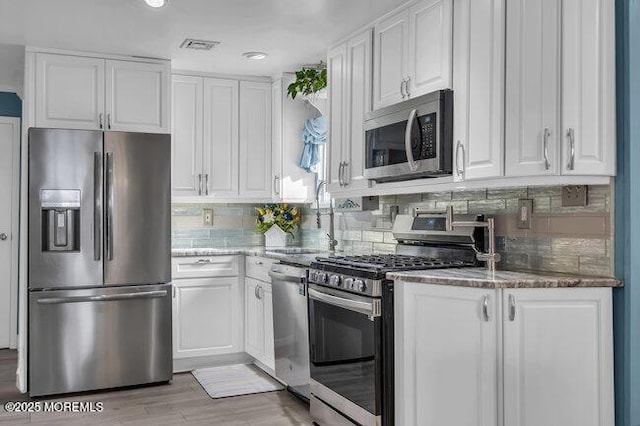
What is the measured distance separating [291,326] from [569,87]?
218cm

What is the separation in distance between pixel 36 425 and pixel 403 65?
288cm

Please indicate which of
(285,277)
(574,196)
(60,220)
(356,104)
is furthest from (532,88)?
(60,220)

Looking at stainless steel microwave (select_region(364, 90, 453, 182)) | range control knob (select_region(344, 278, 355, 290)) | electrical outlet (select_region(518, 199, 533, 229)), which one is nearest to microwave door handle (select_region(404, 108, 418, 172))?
stainless steel microwave (select_region(364, 90, 453, 182))

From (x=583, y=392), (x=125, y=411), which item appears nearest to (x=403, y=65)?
(x=583, y=392)

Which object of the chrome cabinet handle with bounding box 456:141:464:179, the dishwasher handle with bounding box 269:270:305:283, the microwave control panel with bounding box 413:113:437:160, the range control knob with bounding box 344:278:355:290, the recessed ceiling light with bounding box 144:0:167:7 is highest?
the recessed ceiling light with bounding box 144:0:167:7

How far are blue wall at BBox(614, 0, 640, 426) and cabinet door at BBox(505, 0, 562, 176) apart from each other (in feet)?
0.77

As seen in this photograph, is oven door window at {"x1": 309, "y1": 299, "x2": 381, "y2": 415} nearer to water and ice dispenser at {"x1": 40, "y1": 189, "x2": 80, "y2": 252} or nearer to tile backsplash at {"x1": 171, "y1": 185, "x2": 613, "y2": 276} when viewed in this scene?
tile backsplash at {"x1": 171, "y1": 185, "x2": 613, "y2": 276}

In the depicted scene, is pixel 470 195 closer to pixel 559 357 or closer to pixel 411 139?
pixel 411 139

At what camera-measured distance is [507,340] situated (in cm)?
248

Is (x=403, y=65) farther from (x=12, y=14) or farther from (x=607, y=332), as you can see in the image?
(x=12, y=14)

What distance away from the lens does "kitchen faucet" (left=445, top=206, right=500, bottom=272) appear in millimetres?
2947

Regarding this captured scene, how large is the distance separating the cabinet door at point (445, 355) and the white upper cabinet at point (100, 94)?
8.35 feet

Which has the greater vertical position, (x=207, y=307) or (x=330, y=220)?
(x=330, y=220)

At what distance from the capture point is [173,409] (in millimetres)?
3822
